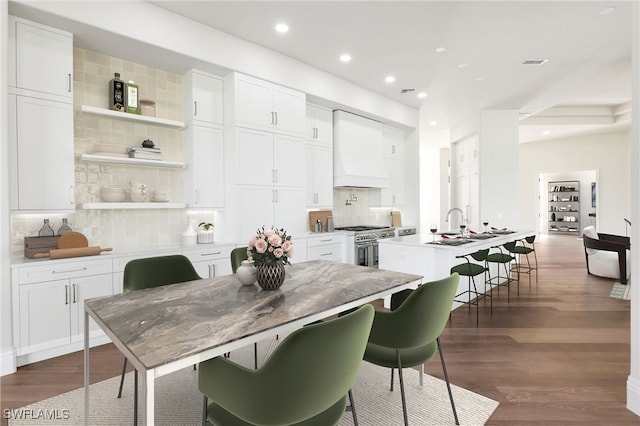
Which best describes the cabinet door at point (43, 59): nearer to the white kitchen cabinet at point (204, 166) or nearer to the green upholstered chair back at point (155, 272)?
the white kitchen cabinet at point (204, 166)

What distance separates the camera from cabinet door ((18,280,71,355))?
2.77m

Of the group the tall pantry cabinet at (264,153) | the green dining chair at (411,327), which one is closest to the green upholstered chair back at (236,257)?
the tall pantry cabinet at (264,153)

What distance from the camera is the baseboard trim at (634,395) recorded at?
2133 millimetres

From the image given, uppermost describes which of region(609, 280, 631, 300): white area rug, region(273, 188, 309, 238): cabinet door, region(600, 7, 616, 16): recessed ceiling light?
region(600, 7, 616, 16): recessed ceiling light

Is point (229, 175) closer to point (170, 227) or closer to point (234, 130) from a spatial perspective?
point (234, 130)

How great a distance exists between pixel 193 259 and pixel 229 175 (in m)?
1.05

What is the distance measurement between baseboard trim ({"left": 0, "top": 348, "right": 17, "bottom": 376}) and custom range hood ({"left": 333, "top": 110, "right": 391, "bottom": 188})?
165 inches

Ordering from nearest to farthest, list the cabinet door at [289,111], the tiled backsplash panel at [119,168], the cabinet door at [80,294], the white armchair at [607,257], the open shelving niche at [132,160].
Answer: the cabinet door at [80,294]
the open shelving niche at [132,160]
the tiled backsplash panel at [119,168]
the cabinet door at [289,111]
the white armchair at [607,257]

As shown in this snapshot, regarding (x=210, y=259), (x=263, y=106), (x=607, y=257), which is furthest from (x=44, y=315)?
(x=607, y=257)

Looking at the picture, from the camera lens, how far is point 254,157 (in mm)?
4281

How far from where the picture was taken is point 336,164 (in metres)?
5.64

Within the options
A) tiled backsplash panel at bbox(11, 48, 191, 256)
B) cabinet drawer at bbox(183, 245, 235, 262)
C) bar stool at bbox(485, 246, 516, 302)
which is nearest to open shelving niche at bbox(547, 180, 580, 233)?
bar stool at bbox(485, 246, 516, 302)

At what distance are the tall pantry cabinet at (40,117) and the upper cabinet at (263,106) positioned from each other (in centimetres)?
151

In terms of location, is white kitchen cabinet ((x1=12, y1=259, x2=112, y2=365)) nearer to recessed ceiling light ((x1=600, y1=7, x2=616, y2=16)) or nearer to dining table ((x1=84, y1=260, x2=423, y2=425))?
dining table ((x1=84, y1=260, x2=423, y2=425))
